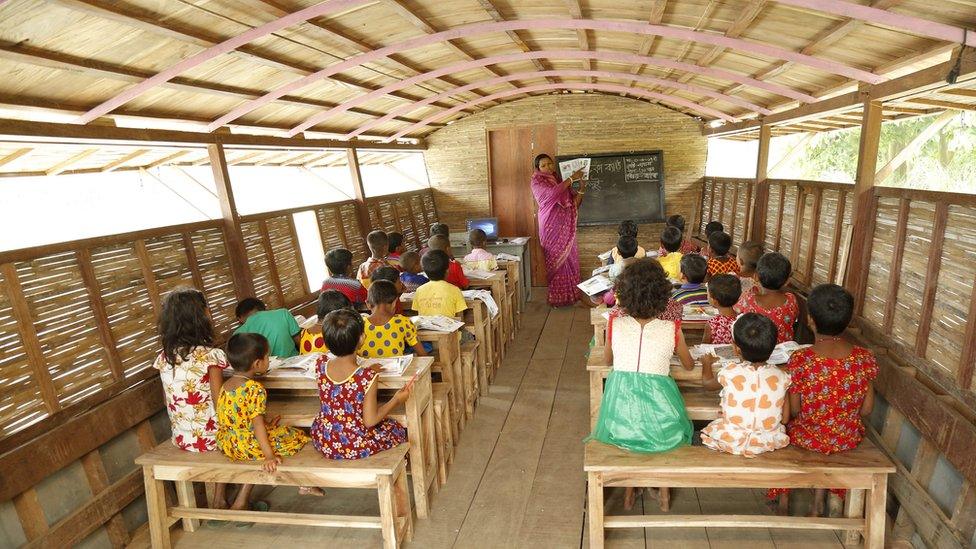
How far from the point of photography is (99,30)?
2.55m

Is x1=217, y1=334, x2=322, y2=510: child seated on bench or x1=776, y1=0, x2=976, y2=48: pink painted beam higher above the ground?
x1=776, y1=0, x2=976, y2=48: pink painted beam

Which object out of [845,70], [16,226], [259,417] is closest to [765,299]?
[845,70]

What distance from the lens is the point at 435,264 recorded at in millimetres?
4203

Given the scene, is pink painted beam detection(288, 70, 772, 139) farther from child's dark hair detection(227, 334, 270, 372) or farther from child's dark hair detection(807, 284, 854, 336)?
child's dark hair detection(807, 284, 854, 336)

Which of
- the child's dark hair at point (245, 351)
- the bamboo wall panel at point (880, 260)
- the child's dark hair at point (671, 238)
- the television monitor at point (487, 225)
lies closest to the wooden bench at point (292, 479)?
the child's dark hair at point (245, 351)

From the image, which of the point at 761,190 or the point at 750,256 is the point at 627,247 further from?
the point at 761,190

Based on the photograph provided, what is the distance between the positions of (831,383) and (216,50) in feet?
11.3

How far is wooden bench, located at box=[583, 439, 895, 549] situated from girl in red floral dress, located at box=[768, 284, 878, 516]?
9cm

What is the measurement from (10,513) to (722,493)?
136 inches

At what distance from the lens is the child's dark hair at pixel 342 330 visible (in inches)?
103

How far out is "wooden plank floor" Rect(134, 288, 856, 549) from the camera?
9.32ft

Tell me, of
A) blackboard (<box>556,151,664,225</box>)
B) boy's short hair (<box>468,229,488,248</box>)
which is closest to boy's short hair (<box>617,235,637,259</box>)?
boy's short hair (<box>468,229,488,248</box>)

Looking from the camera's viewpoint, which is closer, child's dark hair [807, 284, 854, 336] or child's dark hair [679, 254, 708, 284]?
child's dark hair [807, 284, 854, 336]

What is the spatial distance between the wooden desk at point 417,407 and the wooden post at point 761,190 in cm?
369
